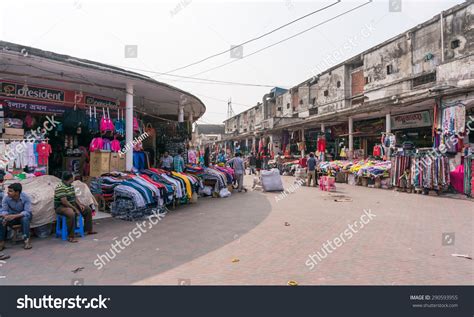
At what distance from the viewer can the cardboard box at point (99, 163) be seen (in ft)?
28.5

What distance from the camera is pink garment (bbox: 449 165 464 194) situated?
1109 cm

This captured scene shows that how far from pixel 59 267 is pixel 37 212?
6.79 feet

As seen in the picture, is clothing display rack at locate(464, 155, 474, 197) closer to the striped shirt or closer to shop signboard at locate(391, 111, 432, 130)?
shop signboard at locate(391, 111, 432, 130)

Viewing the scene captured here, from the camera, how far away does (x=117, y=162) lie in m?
9.22

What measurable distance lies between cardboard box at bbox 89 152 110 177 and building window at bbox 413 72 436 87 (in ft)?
50.3

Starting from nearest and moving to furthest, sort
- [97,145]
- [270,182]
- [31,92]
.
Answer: [31,92] → [97,145] → [270,182]

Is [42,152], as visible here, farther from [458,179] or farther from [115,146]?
[458,179]

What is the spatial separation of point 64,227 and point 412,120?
15.3 meters

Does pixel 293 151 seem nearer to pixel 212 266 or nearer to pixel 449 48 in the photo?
pixel 449 48

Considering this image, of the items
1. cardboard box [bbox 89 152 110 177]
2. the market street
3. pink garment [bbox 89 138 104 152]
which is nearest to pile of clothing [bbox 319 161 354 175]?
the market street

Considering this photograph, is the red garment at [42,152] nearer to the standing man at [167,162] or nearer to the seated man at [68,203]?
the seated man at [68,203]

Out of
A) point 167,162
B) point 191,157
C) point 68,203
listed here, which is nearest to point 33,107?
point 68,203
